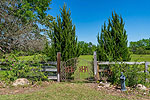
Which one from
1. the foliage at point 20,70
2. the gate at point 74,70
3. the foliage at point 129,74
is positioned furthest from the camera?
the gate at point 74,70

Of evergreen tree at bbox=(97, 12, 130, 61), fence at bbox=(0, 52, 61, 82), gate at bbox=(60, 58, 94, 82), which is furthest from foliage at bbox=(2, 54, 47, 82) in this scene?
evergreen tree at bbox=(97, 12, 130, 61)

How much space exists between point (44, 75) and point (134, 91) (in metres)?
4.33

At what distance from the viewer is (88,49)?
118ft

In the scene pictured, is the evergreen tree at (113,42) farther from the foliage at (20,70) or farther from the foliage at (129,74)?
the foliage at (20,70)

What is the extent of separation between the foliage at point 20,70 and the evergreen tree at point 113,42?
11.5 feet

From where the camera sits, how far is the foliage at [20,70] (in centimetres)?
607

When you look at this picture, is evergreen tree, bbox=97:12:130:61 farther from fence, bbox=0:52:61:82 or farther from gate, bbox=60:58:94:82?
fence, bbox=0:52:61:82

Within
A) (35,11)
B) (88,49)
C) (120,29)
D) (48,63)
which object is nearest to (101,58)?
(120,29)

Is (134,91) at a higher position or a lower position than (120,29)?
lower

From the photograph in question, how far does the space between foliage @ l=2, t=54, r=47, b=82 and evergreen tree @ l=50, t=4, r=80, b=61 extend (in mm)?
1155

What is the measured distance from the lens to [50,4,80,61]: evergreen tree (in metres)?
7.04

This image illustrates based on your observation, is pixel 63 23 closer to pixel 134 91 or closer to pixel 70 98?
pixel 70 98

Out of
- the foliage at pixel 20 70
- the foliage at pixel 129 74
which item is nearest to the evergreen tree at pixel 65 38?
the foliage at pixel 20 70

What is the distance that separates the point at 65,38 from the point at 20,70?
2.94 m
